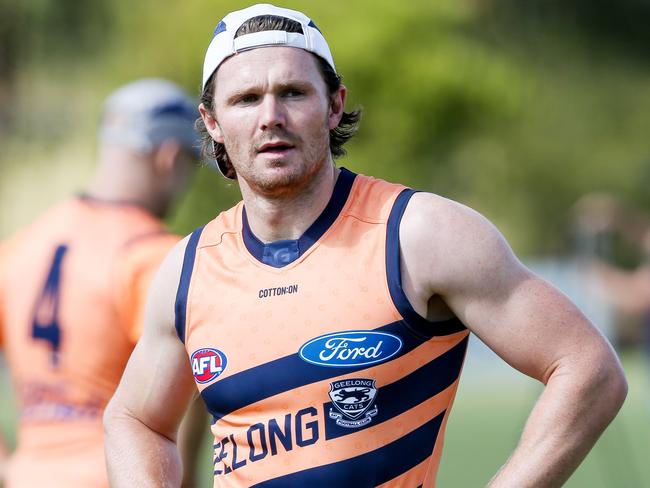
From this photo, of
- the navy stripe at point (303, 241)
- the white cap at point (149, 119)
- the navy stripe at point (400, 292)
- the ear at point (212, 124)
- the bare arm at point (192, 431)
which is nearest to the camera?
the navy stripe at point (400, 292)

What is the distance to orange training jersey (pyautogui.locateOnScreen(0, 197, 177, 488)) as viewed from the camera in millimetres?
5152

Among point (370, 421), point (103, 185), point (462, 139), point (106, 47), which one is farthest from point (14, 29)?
point (370, 421)

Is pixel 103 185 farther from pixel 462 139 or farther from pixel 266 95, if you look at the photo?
pixel 462 139

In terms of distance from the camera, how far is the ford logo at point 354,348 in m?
3.53

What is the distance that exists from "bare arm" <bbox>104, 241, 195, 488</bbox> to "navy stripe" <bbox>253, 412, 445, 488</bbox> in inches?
21.2

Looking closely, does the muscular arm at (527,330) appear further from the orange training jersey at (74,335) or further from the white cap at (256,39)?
the orange training jersey at (74,335)

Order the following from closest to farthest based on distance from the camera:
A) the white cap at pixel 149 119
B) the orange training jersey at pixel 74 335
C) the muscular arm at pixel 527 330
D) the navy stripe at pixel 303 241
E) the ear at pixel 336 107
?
the muscular arm at pixel 527 330, the navy stripe at pixel 303 241, the ear at pixel 336 107, the orange training jersey at pixel 74 335, the white cap at pixel 149 119

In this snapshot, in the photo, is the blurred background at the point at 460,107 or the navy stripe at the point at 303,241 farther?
the blurred background at the point at 460,107

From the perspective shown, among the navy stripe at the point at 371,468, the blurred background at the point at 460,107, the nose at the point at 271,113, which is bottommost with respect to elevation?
the navy stripe at the point at 371,468

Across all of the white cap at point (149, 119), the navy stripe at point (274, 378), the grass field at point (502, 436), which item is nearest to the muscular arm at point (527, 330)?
the navy stripe at point (274, 378)

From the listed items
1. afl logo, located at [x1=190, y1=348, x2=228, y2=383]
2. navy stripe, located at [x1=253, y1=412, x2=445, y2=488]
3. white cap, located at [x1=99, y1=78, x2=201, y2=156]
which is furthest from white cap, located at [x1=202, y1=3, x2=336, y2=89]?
white cap, located at [x1=99, y1=78, x2=201, y2=156]

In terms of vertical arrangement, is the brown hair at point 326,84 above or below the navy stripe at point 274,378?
above

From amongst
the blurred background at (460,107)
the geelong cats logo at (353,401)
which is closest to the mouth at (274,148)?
the geelong cats logo at (353,401)

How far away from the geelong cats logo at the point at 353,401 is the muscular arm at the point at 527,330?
266mm
